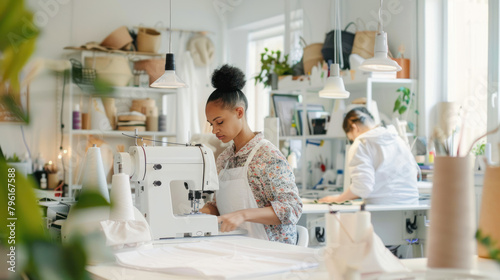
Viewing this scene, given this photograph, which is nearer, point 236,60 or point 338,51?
point 338,51

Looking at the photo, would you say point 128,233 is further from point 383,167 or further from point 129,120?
point 129,120

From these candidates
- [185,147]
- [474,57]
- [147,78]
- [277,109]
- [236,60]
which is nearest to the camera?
[185,147]

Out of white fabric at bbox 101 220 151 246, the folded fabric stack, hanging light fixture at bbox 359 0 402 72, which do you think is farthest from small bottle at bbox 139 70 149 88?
white fabric at bbox 101 220 151 246

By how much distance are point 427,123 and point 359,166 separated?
1480 mm

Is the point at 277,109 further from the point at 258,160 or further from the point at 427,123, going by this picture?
the point at 258,160

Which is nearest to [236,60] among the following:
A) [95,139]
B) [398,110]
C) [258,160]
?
[95,139]

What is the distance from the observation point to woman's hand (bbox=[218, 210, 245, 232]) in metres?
2.32

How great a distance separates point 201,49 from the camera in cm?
732

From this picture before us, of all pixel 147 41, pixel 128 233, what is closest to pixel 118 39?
pixel 147 41

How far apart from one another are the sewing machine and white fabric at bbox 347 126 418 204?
5.83 ft

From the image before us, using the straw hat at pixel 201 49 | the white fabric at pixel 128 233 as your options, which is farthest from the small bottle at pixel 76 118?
the white fabric at pixel 128 233

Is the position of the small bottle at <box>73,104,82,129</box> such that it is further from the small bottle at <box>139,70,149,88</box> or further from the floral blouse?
the floral blouse

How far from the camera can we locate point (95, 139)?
617 cm

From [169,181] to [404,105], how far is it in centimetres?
326
